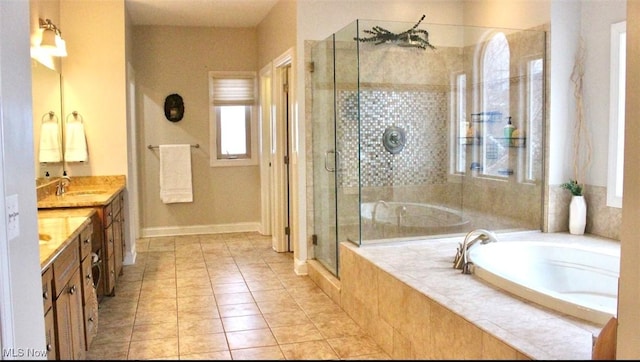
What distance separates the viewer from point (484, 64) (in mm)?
4707

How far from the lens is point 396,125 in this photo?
4.62 metres

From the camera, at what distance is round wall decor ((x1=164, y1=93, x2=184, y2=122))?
6.67 metres

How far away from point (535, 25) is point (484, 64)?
1.77ft

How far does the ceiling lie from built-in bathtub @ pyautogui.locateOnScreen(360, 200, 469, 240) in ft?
8.05

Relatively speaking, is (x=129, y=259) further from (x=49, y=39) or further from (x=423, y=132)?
(x=423, y=132)

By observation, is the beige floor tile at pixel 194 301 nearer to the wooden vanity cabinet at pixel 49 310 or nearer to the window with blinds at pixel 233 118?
the wooden vanity cabinet at pixel 49 310

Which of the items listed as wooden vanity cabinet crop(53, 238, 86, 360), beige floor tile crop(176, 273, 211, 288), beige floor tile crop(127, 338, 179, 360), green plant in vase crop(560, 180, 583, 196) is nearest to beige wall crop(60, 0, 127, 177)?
beige floor tile crop(176, 273, 211, 288)

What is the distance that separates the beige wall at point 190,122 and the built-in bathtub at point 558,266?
3.95 meters

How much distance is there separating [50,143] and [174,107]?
2410 mm

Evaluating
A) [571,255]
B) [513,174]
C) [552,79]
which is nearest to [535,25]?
[552,79]

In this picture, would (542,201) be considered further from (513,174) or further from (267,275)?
(267,275)

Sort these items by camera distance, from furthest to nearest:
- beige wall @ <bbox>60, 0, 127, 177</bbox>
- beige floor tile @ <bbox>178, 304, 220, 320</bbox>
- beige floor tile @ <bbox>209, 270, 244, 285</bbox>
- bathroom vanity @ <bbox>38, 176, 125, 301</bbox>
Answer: beige wall @ <bbox>60, 0, 127, 177</bbox>
beige floor tile @ <bbox>209, 270, 244, 285</bbox>
bathroom vanity @ <bbox>38, 176, 125, 301</bbox>
beige floor tile @ <bbox>178, 304, 220, 320</bbox>

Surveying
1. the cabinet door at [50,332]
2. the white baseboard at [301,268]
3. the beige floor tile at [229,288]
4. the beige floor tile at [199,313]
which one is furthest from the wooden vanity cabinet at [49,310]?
the white baseboard at [301,268]

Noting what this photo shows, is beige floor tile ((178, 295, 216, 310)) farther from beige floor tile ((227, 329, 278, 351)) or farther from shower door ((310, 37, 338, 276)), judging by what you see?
shower door ((310, 37, 338, 276))
